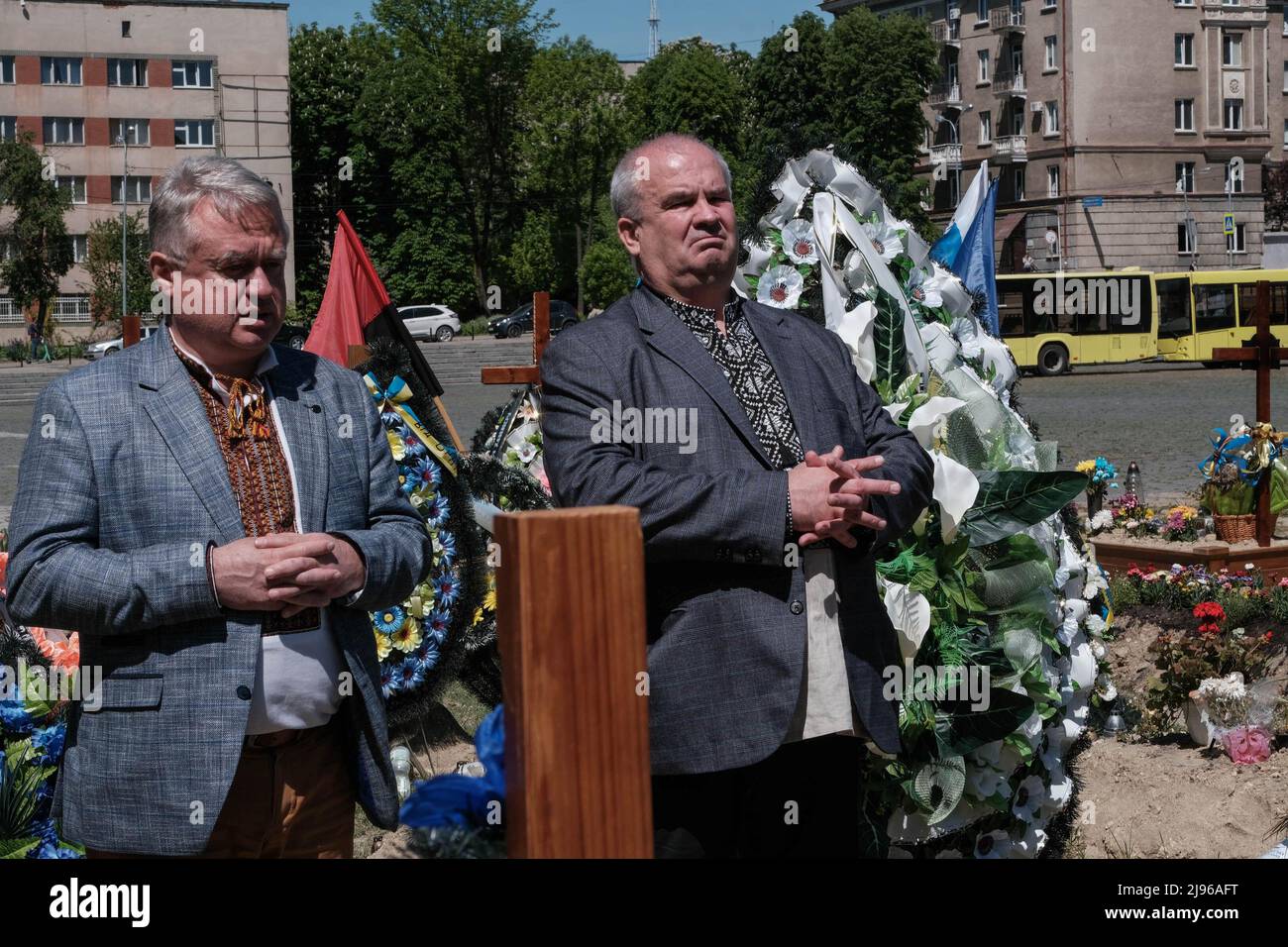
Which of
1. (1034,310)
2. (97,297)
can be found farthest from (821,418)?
(97,297)

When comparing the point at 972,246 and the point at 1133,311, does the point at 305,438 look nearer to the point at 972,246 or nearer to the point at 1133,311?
the point at 972,246

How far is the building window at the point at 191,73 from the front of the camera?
5488 cm

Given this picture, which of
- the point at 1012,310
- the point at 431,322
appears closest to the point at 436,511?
the point at 1012,310

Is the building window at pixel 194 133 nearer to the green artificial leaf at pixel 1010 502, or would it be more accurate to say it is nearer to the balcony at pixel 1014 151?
the balcony at pixel 1014 151

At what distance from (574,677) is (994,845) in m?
3.33

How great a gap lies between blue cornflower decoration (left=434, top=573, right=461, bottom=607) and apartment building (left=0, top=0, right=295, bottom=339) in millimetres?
48987

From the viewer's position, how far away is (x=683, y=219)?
3012 mm

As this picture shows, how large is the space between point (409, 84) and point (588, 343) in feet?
176

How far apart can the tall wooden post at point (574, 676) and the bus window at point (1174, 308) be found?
3381cm

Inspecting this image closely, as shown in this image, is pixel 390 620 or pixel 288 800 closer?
pixel 288 800

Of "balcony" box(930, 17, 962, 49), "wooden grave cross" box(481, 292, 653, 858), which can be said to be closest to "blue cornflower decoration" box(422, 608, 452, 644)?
"wooden grave cross" box(481, 292, 653, 858)

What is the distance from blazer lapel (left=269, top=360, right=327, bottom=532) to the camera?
2645 mm

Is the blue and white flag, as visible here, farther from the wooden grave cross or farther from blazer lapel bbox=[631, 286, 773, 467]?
the wooden grave cross
